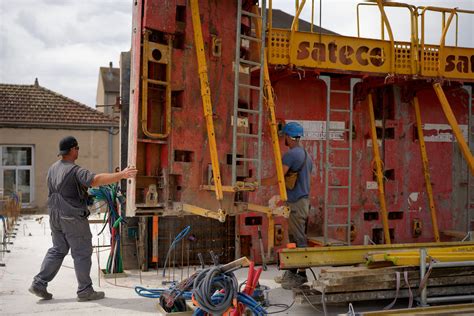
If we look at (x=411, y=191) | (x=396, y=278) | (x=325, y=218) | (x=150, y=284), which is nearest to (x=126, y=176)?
(x=150, y=284)

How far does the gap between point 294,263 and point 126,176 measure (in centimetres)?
219

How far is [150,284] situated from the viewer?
23.5 feet

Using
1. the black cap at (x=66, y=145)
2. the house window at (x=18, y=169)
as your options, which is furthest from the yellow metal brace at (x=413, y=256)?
the house window at (x=18, y=169)

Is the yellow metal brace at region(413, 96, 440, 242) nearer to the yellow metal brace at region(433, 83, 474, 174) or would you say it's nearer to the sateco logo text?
the yellow metal brace at region(433, 83, 474, 174)

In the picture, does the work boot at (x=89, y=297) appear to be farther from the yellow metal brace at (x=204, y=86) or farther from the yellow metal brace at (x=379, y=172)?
the yellow metal brace at (x=379, y=172)

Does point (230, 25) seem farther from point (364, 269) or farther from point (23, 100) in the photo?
point (23, 100)

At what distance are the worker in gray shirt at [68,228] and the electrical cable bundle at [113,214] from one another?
109 cm

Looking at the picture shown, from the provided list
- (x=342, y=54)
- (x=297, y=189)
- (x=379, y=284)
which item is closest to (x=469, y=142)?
(x=342, y=54)

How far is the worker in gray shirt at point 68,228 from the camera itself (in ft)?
20.3

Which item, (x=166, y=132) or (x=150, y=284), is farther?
(x=150, y=284)

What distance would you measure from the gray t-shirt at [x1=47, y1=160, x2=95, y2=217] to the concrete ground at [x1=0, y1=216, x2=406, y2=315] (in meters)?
1.08

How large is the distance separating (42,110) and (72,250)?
16.9 metres

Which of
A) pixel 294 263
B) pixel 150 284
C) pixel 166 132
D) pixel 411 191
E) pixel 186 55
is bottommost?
pixel 150 284

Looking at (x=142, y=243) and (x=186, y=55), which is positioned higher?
(x=186, y=55)
